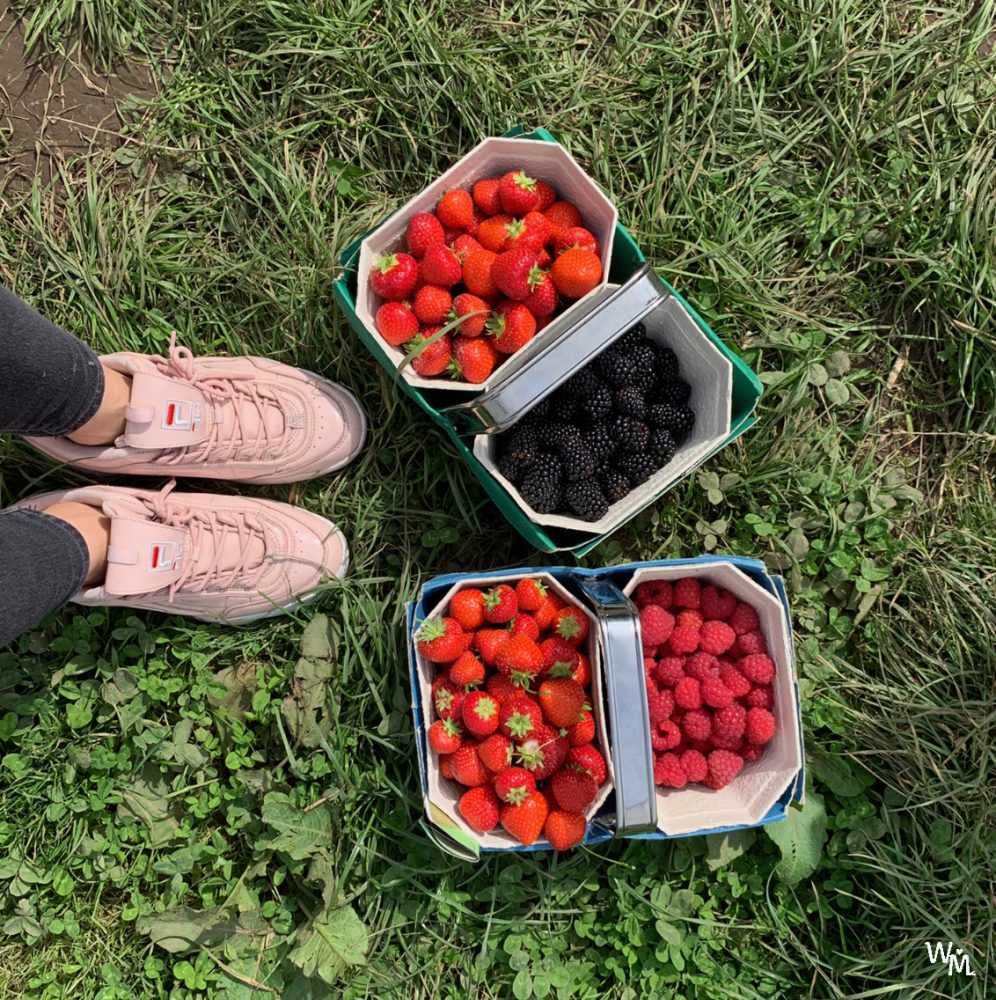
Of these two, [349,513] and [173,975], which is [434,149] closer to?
[349,513]

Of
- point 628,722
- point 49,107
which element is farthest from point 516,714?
point 49,107

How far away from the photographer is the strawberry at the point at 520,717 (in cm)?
158

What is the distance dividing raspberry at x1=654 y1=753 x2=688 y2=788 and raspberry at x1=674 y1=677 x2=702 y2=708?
0.12 metres

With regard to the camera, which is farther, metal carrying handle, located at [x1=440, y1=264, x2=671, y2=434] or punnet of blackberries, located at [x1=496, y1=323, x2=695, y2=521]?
punnet of blackberries, located at [x1=496, y1=323, x2=695, y2=521]

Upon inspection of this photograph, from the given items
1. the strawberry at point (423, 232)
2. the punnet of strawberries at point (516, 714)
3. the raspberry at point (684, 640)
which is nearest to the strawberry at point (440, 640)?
the punnet of strawberries at point (516, 714)

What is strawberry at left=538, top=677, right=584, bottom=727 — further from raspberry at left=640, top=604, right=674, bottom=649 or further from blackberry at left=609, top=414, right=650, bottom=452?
blackberry at left=609, top=414, right=650, bottom=452

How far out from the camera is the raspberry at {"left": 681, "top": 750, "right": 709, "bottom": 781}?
170cm

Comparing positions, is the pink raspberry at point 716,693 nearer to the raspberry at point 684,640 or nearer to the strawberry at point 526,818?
the raspberry at point 684,640

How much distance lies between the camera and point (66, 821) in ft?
6.65

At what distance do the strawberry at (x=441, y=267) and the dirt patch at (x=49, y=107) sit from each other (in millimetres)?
1055

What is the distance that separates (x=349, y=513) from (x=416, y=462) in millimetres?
224

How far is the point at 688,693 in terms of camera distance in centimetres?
171

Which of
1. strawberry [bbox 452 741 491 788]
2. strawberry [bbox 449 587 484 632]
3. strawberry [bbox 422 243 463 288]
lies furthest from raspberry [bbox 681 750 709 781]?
strawberry [bbox 422 243 463 288]

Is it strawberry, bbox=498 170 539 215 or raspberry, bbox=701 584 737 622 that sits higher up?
strawberry, bbox=498 170 539 215
